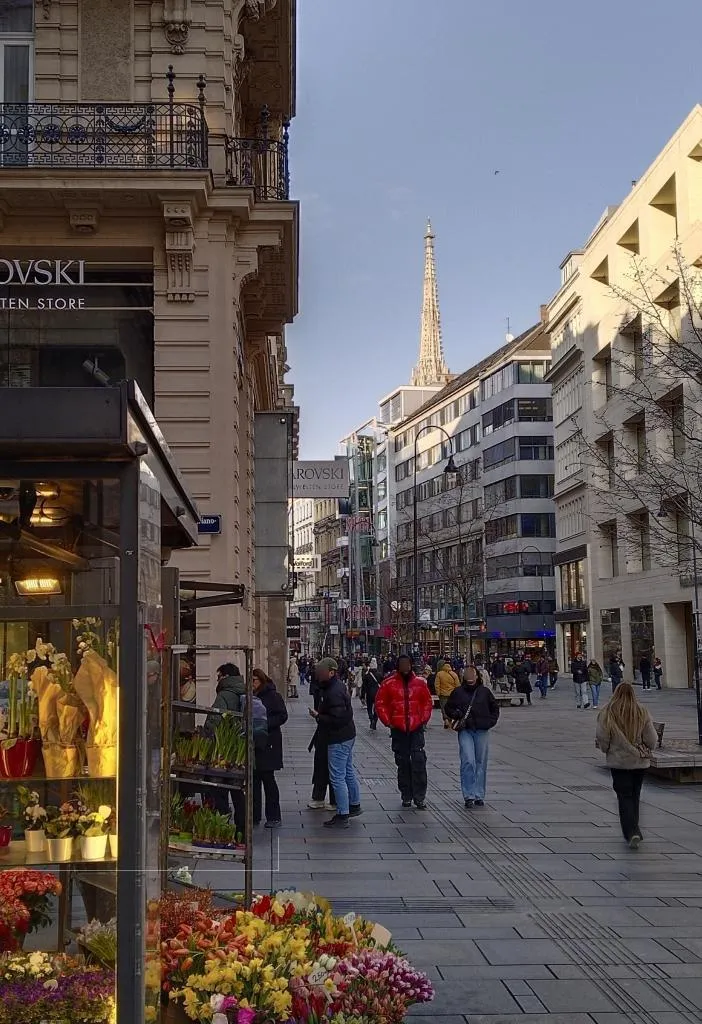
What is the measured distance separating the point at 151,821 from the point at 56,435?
1.53 meters

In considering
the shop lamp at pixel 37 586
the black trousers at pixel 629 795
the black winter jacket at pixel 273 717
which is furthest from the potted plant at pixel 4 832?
the black winter jacket at pixel 273 717

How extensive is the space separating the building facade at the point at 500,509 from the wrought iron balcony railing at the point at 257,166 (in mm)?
56240

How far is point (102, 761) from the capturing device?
15.1ft

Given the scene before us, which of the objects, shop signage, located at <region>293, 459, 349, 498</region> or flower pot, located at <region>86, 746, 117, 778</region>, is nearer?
flower pot, located at <region>86, 746, 117, 778</region>

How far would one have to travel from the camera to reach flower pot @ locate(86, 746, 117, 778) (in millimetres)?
4547

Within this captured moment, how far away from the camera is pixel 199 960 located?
5.36 m

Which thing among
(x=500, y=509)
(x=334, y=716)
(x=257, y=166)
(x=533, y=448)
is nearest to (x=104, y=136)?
(x=257, y=166)

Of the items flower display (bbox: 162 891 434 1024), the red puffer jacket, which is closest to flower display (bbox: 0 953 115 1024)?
flower display (bbox: 162 891 434 1024)

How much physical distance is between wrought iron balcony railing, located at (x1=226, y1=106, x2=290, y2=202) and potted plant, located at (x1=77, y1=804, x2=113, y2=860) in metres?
15.5

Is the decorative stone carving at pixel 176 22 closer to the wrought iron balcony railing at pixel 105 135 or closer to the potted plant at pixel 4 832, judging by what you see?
the wrought iron balcony railing at pixel 105 135

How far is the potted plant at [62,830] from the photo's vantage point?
15.6 ft

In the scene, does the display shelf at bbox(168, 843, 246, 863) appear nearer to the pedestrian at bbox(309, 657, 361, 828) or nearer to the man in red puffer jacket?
the pedestrian at bbox(309, 657, 361, 828)

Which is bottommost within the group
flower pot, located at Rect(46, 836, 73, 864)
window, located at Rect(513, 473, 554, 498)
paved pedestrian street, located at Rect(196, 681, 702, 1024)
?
paved pedestrian street, located at Rect(196, 681, 702, 1024)

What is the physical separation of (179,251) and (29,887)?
48.3 ft
